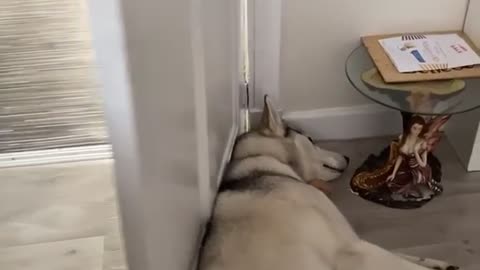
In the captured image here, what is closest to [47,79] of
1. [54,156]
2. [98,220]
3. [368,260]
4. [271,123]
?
[54,156]

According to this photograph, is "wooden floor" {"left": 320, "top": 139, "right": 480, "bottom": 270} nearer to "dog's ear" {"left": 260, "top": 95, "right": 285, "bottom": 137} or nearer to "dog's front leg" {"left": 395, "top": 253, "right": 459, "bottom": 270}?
"dog's front leg" {"left": 395, "top": 253, "right": 459, "bottom": 270}

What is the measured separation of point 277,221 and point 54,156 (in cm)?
93

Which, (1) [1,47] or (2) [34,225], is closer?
(2) [34,225]

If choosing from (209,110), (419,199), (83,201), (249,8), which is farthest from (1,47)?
Answer: (419,199)

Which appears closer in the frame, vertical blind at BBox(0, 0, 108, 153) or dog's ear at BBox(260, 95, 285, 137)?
dog's ear at BBox(260, 95, 285, 137)

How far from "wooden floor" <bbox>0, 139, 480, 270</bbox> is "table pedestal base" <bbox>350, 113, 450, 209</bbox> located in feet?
0.10

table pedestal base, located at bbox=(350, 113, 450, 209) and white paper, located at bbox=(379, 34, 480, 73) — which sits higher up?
white paper, located at bbox=(379, 34, 480, 73)

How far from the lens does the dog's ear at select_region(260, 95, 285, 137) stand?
6.47ft

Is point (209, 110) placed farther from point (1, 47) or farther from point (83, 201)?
point (1, 47)

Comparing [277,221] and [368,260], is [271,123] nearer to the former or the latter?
[277,221]

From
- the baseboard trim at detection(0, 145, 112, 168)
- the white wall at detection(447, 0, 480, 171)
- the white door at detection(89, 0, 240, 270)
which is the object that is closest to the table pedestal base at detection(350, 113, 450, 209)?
the white wall at detection(447, 0, 480, 171)

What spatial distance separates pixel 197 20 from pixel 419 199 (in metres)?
1.01

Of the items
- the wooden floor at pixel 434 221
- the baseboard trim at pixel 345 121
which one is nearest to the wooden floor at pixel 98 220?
the wooden floor at pixel 434 221

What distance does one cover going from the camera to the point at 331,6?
7.02 feet
